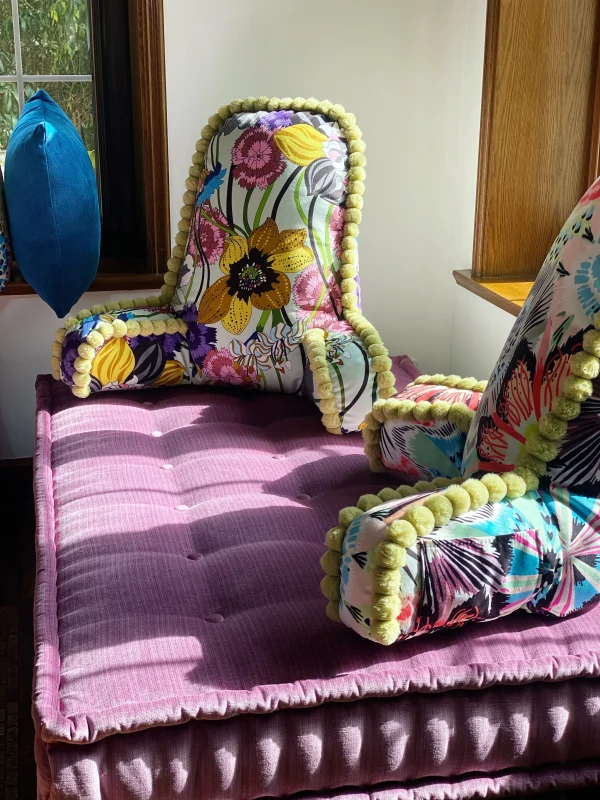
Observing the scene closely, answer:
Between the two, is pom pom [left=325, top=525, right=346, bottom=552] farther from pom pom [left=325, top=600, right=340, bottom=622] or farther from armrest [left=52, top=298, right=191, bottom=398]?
armrest [left=52, top=298, right=191, bottom=398]

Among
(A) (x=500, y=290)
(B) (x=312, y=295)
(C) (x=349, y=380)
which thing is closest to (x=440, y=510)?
(C) (x=349, y=380)

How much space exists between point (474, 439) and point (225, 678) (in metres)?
0.50

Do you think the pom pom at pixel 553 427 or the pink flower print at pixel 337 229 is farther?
the pink flower print at pixel 337 229

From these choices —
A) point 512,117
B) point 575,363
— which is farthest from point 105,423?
point 512,117

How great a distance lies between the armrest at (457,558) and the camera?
113 centimetres

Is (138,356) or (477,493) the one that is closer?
(477,493)

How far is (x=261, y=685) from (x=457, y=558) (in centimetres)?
28

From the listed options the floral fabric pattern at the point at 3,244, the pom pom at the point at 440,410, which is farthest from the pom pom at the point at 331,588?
the floral fabric pattern at the point at 3,244

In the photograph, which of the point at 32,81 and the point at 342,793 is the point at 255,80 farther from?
the point at 342,793

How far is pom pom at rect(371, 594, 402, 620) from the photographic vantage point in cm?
111

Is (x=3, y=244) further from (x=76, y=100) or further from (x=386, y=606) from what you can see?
(x=386, y=606)

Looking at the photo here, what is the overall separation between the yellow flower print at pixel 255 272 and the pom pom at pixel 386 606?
101 centimetres

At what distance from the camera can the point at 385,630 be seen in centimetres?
112

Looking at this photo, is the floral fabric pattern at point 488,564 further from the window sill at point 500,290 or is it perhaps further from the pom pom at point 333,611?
the window sill at point 500,290
